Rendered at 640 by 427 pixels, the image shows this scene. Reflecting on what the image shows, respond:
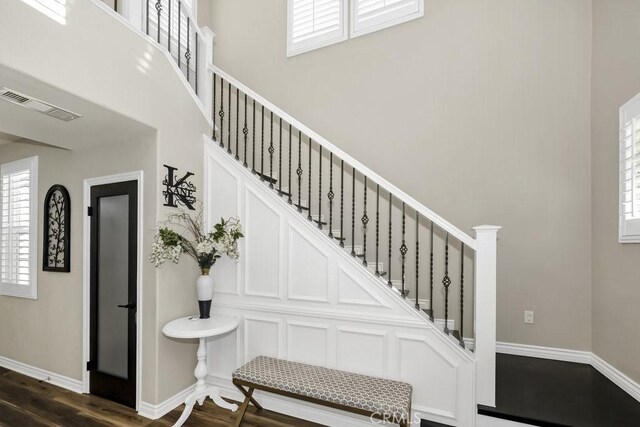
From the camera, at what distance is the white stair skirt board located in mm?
2318

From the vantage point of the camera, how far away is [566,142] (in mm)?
3270

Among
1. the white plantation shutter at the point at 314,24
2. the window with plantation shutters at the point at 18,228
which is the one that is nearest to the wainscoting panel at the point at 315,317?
the white plantation shutter at the point at 314,24

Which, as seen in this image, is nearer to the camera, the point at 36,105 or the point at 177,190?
the point at 36,105

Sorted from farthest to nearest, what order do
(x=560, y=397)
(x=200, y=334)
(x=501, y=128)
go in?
(x=501, y=128) < (x=200, y=334) < (x=560, y=397)

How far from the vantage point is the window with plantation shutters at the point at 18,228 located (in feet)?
12.7

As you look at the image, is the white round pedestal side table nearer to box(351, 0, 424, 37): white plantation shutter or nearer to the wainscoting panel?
the wainscoting panel

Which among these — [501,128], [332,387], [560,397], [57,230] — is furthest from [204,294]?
[501,128]

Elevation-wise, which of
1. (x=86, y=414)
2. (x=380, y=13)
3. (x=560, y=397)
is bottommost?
(x=86, y=414)

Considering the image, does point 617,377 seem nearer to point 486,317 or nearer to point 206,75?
point 486,317

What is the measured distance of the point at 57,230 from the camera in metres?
3.65

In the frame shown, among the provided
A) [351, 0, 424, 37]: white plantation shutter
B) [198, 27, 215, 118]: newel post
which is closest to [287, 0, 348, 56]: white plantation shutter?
[351, 0, 424, 37]: white plantation shutter

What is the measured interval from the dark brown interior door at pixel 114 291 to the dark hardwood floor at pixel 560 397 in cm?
316

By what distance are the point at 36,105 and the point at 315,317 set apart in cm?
274

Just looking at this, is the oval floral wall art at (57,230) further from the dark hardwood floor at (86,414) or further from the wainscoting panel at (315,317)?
the wainscoting panel at (315,317)
